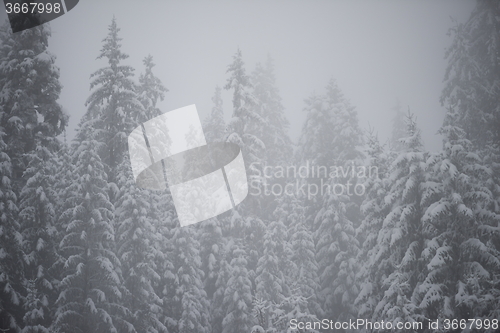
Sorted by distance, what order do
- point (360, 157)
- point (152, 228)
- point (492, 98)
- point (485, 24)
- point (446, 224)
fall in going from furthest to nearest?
point (360, 157) < point (485, 24) < point (492, 98) < point (152, 228) < point (446, 224)

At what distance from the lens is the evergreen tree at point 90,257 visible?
1288 centimetres

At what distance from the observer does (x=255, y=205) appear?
18.4 meters

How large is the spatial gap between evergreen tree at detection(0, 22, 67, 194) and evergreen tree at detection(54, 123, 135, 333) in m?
1.79

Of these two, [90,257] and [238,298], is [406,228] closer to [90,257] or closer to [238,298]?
[238,298]

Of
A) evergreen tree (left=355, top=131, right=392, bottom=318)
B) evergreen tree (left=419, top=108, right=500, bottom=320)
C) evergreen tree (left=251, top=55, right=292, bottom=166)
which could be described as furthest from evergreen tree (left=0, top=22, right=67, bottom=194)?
evergreen tree (left=419, top=108, right=500, bottom=320)

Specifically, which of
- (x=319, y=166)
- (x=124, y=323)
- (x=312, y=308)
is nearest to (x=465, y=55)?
(x=319, y=166)

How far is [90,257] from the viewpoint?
13.5 m

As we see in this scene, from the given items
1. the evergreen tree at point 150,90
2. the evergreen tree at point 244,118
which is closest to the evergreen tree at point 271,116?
the evergreen tree at point 244,118

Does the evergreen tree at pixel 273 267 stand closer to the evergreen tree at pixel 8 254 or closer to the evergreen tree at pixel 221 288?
the evergreen tree at pixel 221 288

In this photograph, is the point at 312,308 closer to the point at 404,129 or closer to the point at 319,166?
the point at 319,166

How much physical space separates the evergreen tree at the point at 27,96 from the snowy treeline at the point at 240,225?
56 millimetres

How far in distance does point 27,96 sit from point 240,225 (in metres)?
11.8

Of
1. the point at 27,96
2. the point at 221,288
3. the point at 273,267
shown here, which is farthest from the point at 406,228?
the point at 27,96

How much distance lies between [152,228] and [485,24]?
2339cm
